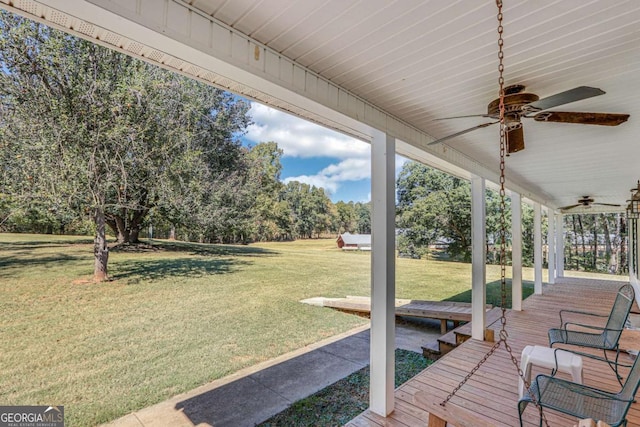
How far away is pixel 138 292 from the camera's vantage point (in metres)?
5.85

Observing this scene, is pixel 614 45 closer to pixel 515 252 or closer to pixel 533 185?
pixel 515 252

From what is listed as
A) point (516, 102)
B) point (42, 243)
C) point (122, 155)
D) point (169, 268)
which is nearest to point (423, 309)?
point (516, 102)

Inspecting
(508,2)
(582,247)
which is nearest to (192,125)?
(508,2)

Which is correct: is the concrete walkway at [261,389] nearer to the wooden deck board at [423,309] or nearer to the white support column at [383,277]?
the wooden deck board at [423,309]

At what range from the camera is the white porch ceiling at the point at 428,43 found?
3.89ft

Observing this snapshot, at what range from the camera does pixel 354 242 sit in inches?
416

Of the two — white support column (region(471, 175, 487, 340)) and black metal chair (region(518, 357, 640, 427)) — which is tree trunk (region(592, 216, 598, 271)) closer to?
white support column (region(471, 175, 487, 340))

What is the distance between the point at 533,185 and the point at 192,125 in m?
7.50

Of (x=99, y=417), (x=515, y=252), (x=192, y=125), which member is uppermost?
(x=192, y=125)

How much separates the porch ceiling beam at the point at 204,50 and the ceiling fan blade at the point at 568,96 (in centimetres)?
102

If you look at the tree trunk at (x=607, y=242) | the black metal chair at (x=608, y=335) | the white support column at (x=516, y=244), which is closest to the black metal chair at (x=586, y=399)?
the black metal chair at (x=608, y=335)

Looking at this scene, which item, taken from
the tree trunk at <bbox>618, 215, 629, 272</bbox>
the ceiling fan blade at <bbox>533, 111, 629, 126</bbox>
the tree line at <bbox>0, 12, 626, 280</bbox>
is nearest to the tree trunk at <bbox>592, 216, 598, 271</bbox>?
the tree trunk at <bbox>618, 215, 629, 272</bbox>

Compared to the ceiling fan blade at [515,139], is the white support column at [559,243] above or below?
below

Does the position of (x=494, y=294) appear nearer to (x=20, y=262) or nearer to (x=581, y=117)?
(x=581, y=117)
